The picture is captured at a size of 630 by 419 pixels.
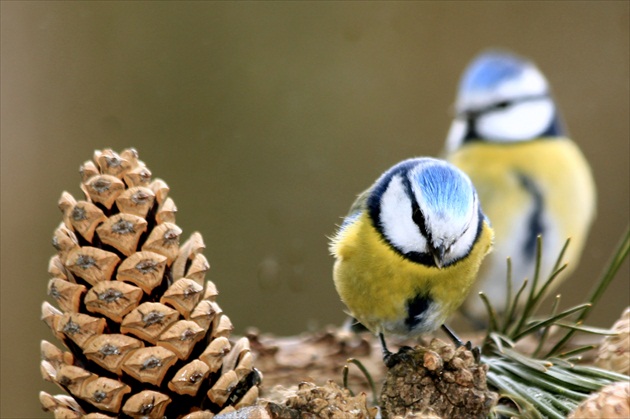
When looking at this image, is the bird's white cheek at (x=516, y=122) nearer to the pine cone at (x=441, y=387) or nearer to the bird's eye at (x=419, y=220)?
the bird's eye at (x=419, y=220)

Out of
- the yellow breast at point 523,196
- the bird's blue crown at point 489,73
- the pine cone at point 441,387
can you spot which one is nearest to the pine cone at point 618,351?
the pine cone at point 441,387

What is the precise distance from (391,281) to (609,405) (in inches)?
13.4

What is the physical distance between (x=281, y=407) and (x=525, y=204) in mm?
1064

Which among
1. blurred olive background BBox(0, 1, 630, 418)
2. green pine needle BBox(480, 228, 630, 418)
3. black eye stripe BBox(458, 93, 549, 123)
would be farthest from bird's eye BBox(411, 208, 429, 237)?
blurred olive background BBox(0, 1, 630, 418)

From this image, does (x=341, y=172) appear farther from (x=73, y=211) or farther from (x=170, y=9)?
(x=73, y=211)

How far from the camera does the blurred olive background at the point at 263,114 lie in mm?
1851

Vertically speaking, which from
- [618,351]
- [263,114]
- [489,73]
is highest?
[263,114]

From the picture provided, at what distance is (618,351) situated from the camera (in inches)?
26.9

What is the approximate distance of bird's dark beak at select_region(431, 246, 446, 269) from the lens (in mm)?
791

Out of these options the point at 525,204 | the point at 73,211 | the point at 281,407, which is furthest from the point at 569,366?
the point at 525,204

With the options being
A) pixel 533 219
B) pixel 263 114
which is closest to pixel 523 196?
pixel 533 219

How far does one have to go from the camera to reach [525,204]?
1.54 metres

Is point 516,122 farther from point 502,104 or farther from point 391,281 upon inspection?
point 391,281

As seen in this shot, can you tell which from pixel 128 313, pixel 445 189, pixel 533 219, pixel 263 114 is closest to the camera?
pixel 128 313
